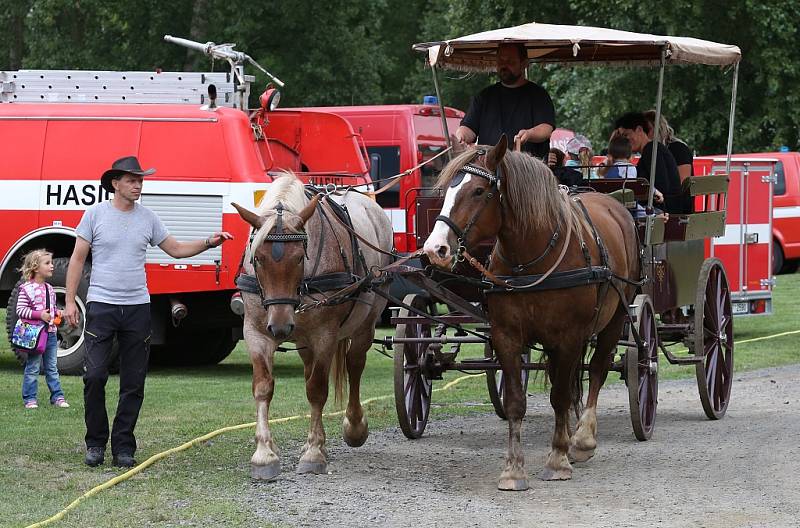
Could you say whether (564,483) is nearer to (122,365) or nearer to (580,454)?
(580,454)

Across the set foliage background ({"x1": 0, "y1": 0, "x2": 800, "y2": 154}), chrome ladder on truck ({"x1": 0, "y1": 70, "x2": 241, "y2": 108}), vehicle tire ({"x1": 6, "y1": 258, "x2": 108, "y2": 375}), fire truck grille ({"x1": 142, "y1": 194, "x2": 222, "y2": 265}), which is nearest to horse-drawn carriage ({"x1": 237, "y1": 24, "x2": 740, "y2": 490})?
fire truck grille ({"x1": 142, "y1": 194, "x2": 222, "y2": 265})

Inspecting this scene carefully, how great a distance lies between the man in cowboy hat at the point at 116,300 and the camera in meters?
8.77

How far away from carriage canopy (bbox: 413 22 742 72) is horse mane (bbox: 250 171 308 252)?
5.83 ft

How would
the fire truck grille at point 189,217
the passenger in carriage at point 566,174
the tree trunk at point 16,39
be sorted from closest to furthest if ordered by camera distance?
1. the passenger in carriage at point 566,174
2. the fire truck grille at point 189,217
3. the tree trunk at point 16,39

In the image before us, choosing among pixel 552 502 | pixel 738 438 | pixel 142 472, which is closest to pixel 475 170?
pixel 552 502

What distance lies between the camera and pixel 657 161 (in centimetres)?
1095

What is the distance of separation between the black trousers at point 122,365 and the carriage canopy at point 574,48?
2934 mm

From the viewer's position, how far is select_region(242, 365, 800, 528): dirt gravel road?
7.34 metres

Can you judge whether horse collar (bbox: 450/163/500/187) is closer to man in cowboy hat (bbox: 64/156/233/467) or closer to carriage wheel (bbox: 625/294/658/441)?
man in cowboy hat (bbox: 64/156/233/467)

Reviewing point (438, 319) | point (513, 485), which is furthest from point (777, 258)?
point (513, 485)

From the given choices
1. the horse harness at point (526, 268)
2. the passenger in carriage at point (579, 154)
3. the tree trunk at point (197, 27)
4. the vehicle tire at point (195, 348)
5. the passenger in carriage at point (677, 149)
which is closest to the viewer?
the horse harness at point (526, 268)

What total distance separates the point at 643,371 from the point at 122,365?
367cm

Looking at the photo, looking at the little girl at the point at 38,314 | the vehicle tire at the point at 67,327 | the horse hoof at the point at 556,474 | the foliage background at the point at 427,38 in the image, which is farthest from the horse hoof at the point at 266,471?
the foliage background at the point at 427,38

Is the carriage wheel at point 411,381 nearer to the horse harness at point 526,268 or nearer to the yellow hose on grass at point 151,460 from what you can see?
the yellow hose on grass at point 151,460
